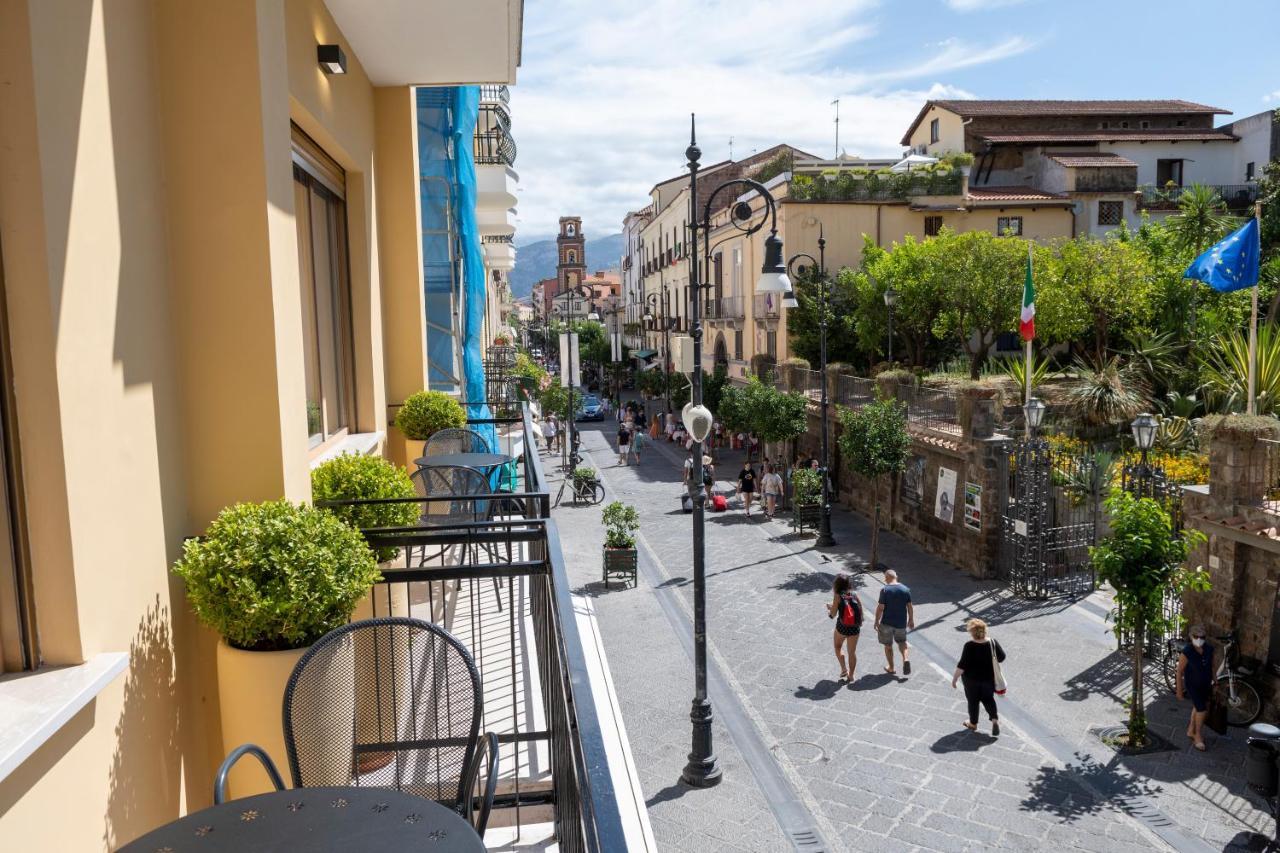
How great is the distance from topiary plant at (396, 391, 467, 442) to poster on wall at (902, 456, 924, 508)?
41.2 ft

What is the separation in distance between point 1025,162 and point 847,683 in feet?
96.4

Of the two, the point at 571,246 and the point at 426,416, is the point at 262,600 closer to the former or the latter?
the point at 426,416

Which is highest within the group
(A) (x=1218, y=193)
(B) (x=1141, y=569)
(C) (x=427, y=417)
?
(A) (x=1218, y=193)

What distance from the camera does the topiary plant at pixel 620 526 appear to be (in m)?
16.2

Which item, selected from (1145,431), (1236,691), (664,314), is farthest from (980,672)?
(664,314)

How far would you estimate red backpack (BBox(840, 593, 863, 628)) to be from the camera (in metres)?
11.5

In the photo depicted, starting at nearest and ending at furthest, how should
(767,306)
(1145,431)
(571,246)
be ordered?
1. (1145,431)
2. (767,306)
3. (571,246)

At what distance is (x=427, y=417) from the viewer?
8320 mm

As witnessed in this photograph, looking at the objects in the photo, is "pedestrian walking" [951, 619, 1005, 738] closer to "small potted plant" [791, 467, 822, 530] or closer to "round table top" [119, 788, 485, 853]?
"round table top" [119, 788, 485, 853]

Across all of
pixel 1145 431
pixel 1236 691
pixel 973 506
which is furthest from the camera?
pixel 973 506

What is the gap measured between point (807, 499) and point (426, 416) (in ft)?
41.8

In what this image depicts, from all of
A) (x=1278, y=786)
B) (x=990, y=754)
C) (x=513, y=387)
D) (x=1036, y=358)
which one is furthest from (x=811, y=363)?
(x=1278, y=786)

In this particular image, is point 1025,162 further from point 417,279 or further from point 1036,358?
point 417,279

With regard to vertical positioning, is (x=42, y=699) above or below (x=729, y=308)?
below
